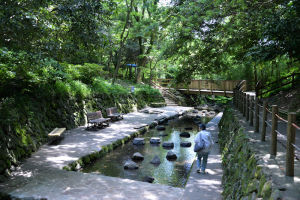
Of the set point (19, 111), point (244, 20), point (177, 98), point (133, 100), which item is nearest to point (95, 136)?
point (19, 111)

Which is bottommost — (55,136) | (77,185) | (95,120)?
(77,185)

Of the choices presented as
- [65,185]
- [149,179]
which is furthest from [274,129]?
[65,185]

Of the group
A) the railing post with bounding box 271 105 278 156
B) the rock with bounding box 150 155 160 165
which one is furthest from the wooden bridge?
the railing post with bounding box 271 105 278 156

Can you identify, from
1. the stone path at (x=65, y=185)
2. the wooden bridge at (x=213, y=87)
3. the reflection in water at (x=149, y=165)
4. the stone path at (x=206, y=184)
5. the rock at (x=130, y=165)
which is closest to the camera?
the stone path at (x=65, y=185)

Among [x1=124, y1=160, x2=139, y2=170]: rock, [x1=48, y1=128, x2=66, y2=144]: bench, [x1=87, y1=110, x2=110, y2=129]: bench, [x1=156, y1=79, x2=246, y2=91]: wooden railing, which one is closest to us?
[x1=124, y1=160, x2=139, y2=170]: rock

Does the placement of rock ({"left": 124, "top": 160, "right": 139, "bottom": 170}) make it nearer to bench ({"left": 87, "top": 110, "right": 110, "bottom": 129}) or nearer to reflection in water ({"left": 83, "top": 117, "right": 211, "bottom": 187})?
reflection in water ({"left": 83, "top": 117, "right": 211, "bottom": 187})

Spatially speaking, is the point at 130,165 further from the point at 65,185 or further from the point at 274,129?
the point at 274,129

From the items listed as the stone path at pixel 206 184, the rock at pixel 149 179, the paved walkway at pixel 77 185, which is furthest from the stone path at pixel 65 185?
the rock at pixel 149 179

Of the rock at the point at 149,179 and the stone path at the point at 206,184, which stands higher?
the stone path at the point at 206,184

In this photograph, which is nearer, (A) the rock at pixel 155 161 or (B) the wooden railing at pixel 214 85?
(A) the rock at pixel 155 161

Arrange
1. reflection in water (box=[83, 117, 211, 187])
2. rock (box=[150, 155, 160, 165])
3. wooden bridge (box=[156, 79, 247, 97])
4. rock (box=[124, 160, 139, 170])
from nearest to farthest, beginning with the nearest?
reflection in water (box=[83, 117, 211, 187]) → rock (box=[124, 160, 139, 170]) → rock (box=[150, 155, 160, 165]) → wooden bridge (box=[156, 79, 247, 97])

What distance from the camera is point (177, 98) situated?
2662 centimetres

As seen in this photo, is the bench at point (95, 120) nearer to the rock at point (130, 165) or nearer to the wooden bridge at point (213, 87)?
the rock at point (130, 165)

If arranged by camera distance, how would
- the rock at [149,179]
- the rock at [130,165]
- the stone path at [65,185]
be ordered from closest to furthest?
the stone path at [65,185] < the rock at [149,179] < the rock at [130,165]
